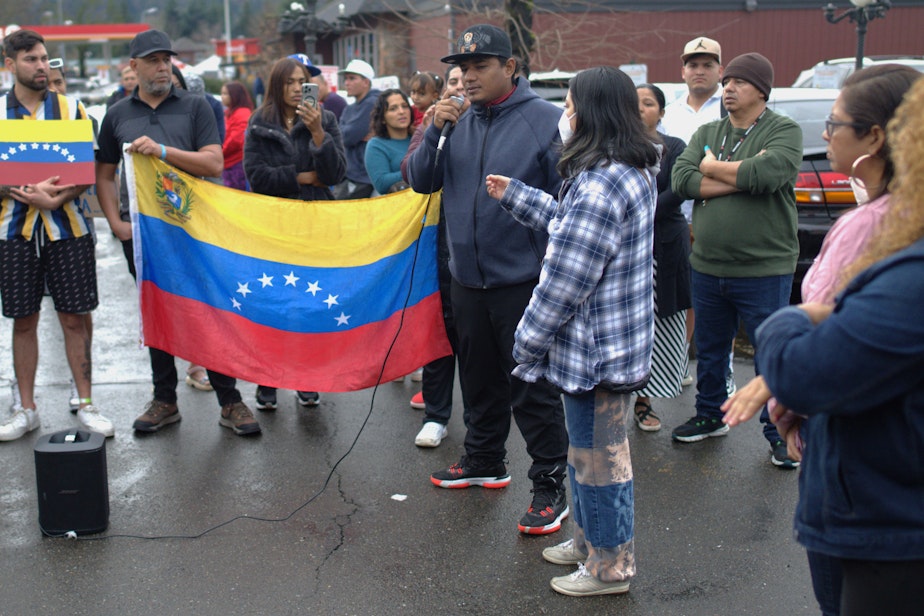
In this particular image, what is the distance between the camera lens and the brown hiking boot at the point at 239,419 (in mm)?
5566

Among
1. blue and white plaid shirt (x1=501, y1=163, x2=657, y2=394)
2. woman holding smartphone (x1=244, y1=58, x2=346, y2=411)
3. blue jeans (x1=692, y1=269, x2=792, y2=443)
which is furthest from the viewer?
woman holding smartphone (x1=244, y1=58, x2=346, y2=411)

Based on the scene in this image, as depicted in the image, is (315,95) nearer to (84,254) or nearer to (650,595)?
(84,254)

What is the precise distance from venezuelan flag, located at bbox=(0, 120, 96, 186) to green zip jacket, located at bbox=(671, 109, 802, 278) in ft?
10.7

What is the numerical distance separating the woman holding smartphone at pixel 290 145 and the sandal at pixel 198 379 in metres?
1.06

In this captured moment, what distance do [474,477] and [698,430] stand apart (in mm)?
1411

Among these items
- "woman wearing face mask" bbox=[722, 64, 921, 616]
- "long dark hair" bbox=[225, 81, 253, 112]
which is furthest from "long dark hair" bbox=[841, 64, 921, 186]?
"long dark hair" bbox=[225, 81, 253, 112]

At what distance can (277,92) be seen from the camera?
229 inches

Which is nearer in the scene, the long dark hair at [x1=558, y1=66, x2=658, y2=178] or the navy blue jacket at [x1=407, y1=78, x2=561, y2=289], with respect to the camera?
the long dark hair at [x1=558, y1=66, x2=658, y2=178]

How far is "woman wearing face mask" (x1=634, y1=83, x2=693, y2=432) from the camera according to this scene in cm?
548

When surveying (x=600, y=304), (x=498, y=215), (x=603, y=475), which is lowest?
(x=603, y=475)

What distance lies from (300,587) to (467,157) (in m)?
1.97

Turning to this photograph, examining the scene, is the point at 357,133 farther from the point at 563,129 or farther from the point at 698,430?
the point at 563,129

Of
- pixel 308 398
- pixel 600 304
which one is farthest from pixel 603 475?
pixel 308 398

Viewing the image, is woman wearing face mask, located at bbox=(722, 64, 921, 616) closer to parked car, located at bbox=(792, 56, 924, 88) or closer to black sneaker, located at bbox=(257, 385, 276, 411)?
black sneaker, located at bbox=(257, 385, 276, 411)
